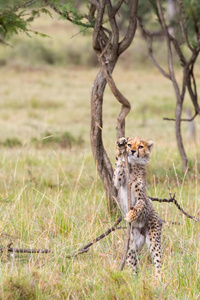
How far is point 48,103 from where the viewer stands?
2056cm

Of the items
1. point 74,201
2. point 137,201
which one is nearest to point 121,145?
point 137,201

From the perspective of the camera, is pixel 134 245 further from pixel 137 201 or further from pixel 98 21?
pixel 98 21

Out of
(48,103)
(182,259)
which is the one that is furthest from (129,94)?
(182,259)

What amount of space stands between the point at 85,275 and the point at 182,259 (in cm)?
81

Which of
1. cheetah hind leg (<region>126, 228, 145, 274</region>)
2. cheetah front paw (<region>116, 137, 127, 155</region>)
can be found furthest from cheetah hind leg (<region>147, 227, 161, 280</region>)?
cheetah front paw (<region>116, 137, 127, 155</region>)

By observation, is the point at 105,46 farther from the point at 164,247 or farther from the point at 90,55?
the point at 90,55

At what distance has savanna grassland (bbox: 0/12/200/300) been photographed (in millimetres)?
3846

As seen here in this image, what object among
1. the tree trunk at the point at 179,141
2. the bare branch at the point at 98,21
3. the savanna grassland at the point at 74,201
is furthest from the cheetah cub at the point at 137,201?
the tree trunk at the point at 179,141

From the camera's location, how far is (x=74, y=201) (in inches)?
214

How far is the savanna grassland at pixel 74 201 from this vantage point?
385 cm

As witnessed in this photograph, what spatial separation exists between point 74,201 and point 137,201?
153cm

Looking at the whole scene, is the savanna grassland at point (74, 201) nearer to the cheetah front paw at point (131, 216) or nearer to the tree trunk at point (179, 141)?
the tree trunk at point (179, 141)

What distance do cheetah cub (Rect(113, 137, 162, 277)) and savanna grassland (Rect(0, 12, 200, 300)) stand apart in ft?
0.51

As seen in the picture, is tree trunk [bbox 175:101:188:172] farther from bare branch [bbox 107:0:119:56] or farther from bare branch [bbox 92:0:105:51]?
bare branch [bbox 92:0:105:51]
